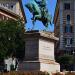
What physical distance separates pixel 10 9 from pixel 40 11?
89.7 m

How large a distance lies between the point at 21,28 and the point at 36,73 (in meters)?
38.7

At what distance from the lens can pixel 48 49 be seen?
52688mm

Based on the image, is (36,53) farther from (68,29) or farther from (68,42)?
(68,29)

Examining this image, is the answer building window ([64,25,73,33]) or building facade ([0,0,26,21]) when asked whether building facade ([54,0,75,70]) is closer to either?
building window ([64,25,73,33])

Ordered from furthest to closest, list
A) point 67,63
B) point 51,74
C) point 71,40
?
1. point 71,40
2. point 67,63
3. point 51,74

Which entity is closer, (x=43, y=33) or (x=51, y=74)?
(x=51, y=74)

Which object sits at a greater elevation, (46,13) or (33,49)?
(46,13)

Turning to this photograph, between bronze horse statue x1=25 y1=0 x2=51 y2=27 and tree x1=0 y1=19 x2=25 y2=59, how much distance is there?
24229mm

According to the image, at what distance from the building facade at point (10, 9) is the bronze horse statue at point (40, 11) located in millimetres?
76419

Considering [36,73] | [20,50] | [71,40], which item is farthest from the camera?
[71,40]

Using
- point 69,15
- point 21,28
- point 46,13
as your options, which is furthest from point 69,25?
point 46,13

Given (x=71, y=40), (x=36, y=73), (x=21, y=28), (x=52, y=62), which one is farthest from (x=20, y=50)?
(x=71, y=40)

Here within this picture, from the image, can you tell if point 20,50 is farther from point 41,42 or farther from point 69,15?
point 69,15

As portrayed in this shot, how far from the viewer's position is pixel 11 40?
81.6 metres
